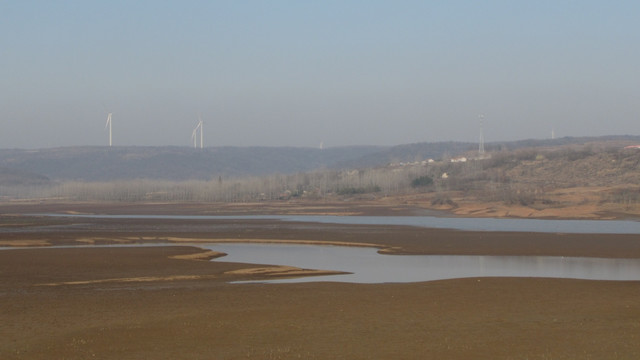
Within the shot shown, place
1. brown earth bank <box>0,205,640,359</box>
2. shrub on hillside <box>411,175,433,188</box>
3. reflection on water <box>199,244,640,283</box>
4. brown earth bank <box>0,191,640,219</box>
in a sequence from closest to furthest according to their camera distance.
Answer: brown earth bank <box>0,205,640,359</box> < reflection on water <box>199,244,640,283</box> < brown earth bank <box>0,191,640,219</box> < shrub on hillside <box>411,175,433,188</box>

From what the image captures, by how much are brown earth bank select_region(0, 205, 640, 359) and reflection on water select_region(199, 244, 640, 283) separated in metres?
2.81

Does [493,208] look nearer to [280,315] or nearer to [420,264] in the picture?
[420,264]

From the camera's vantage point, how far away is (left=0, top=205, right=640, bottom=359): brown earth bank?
20.2m

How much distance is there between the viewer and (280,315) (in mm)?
25156

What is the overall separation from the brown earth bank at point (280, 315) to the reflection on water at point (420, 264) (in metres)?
2.81

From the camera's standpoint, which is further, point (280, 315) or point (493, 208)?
point (493, 208)

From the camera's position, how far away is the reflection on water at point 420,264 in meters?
37.1

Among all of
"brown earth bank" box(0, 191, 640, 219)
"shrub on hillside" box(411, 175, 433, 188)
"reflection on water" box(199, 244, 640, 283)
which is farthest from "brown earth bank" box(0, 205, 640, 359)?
"shrub on hillside" box(411, 175, 433, 188)

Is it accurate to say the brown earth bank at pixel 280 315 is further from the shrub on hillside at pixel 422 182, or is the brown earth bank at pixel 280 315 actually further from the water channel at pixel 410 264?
the shrub on hillside at pixel 422 182

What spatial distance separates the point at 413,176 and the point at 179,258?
394ft

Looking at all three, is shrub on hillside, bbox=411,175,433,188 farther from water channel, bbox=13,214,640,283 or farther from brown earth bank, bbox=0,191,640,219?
water channel, bbox=13,214,640,283

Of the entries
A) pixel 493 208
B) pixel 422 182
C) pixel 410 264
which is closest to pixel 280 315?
pixel 410 264

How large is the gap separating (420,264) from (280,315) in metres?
19.0

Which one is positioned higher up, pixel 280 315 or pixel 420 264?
pixel 280 315
